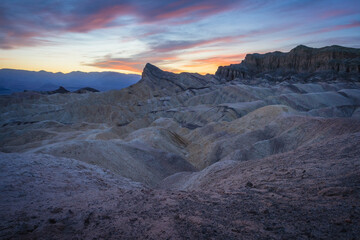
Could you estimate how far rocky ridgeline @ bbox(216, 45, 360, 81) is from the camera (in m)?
80.8

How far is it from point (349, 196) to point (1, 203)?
8172mm

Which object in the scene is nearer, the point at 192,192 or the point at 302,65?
the point at 192,192

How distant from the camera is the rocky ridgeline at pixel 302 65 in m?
80.8

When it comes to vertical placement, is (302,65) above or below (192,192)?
above

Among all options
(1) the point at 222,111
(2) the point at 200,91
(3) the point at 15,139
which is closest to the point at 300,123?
(1) the point at 222,111

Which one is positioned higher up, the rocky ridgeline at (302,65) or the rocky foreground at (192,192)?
the rocky ridgeline at (302,65)

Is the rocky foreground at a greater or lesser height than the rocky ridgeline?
lesser

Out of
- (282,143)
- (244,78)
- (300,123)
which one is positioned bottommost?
(282,143)

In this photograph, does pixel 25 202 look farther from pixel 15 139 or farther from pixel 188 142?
pixel 15 139

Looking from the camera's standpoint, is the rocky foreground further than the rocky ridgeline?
No

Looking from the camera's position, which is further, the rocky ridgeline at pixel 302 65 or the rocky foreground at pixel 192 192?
the rocky ridgeline at pixel 302 65

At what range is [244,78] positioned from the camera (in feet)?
331

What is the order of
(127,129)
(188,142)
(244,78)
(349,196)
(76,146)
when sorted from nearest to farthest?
(349,196), (76,146), (188,142), (127,129), (244,78)

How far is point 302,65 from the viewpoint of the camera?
94.6 meters
